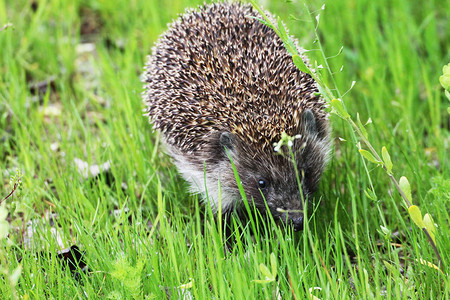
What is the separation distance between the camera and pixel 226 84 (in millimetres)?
4855

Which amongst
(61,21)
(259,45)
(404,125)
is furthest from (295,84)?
(61,21)

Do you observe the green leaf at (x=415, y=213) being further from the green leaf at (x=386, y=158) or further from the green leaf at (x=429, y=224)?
the green leaf at (x=386, y=158)

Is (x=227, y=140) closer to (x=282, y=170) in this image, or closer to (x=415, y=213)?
(x=282, y=170)

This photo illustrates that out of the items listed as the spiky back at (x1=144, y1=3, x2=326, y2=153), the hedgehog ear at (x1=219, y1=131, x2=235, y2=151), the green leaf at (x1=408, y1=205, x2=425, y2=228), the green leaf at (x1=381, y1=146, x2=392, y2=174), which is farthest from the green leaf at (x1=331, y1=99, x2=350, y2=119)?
the hedgehog ear at (x1=219, y1=131, x2=235, y2=151)

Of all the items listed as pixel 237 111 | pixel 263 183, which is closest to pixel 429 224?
pixel 263 183

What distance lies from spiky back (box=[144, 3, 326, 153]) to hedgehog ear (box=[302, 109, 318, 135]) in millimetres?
89

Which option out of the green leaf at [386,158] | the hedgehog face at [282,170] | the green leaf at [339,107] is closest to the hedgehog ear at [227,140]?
the hedgehog face at [282,170]

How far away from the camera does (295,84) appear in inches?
193

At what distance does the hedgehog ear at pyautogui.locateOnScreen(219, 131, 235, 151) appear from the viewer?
4.71 meters

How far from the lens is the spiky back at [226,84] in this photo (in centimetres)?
464

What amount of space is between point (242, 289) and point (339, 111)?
125cm

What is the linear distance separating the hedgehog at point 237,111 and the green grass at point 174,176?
0.29m

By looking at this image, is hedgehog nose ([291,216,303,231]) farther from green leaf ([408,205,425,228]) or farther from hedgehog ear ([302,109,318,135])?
green leaf ([408,205,425,228])

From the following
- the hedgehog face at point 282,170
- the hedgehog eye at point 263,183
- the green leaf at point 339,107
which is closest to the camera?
the green leaf at point 339,107
